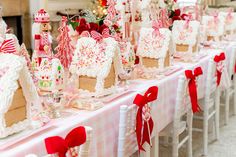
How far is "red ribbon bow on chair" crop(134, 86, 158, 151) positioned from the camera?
6.40ft

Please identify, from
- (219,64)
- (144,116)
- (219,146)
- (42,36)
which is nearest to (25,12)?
(219,64)

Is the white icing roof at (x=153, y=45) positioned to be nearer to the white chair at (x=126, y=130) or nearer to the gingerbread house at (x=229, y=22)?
the white chair at (x=126, y=130)

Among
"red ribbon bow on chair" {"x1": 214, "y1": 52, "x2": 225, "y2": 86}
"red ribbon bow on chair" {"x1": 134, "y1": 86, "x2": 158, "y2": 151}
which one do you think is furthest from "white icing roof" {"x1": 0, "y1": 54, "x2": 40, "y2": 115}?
"red ribbon bow on chair" {"x1": 214, "y1": 52, "x2": 225, "y2": 86}

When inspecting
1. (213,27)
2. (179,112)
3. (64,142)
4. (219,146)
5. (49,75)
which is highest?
(213,27)

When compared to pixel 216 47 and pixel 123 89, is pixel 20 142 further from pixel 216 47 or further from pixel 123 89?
pixel 216 47

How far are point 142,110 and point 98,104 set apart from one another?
0.25 metres

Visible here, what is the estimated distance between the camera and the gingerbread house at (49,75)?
179cm

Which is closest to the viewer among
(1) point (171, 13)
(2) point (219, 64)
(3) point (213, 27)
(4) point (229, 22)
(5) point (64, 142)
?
(5) point (64, 142)

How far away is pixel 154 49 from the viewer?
Result: 8.94ft

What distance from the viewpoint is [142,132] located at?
203cm

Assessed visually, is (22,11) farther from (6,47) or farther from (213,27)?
(6,47)

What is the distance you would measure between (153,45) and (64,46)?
2.61ft

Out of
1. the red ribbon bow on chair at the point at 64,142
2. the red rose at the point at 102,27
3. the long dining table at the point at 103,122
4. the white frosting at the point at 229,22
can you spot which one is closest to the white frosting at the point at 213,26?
the white frosting at the point at 229,22

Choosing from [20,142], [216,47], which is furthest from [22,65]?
[216,47]
